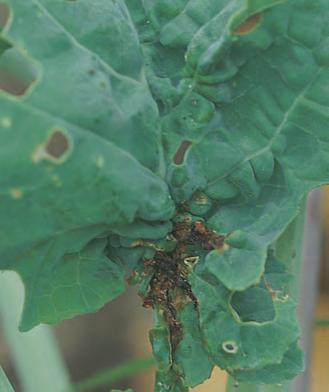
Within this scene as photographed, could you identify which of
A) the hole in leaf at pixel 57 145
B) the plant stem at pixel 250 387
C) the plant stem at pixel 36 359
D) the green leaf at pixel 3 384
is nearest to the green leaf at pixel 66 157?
the hole in leaf at pixel 57 145

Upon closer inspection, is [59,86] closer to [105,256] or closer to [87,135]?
[87,135]

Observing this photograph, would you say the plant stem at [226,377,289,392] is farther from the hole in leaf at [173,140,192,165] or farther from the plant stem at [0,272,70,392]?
the plant stem at [0,272,70,392]

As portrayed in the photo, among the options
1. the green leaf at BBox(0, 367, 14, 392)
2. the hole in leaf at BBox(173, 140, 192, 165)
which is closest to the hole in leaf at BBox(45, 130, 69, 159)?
the hole in leaf at BBox(173, 140, 192, 165)

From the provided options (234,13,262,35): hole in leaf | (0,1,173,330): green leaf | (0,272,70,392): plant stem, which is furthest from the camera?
(0,272,70,392): plant stem

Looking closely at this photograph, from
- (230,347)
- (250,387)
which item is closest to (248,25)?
(230,347)

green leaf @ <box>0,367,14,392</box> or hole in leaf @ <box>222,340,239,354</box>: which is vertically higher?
hole in leaf @ <box>222,340,239,354</box>

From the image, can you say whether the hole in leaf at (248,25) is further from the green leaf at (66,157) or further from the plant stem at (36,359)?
the plant stem at (36,359)

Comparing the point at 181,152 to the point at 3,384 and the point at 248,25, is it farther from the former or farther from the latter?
the point at 3,384

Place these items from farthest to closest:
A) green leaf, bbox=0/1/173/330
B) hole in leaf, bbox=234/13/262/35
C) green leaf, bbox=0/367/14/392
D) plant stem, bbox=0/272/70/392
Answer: plant stem, bbox=0/272/70/392, green leaf, bbox=0/367/14/392, hole in leaf, bbox=234/13/262/35, green leaf, bbox=0/1/173/330
